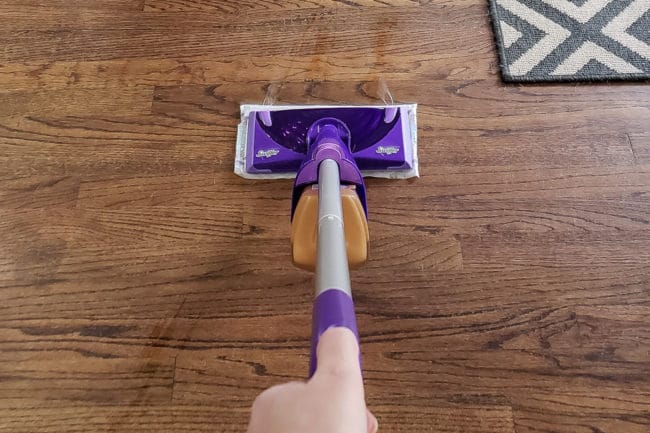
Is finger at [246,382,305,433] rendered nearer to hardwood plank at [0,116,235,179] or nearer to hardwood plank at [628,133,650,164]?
hardwood plank at [0,116,235,179]

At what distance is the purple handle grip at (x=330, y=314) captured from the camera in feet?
1.75

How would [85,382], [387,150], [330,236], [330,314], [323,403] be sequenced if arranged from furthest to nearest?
[387,150] < [85,382] < [330,236] < [330,314] < [323,403]

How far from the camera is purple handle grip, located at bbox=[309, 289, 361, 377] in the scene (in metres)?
0.53

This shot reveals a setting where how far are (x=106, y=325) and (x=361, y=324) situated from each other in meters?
0.34

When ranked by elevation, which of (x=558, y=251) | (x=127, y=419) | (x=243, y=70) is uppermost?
(x=243, y=70)

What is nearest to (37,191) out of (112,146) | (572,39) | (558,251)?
(112,146)

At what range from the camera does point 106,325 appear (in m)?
0.81

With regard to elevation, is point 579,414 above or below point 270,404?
below

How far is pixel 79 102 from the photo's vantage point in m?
0.97

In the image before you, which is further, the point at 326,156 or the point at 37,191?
the point at 37,191

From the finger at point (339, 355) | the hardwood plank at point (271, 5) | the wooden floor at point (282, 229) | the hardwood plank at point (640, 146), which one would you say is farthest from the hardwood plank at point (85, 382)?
the hardwood plank at point (640, 146)

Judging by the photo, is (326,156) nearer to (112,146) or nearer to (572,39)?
(112,146)

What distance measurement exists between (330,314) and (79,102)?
0.64m

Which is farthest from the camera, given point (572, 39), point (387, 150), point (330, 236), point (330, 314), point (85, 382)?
point (572, 39)
